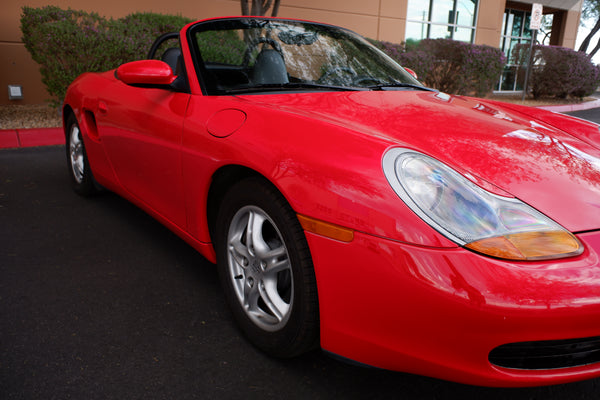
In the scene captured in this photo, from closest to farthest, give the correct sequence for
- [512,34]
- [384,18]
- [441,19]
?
[384,18]
[441,19]
[512,34]

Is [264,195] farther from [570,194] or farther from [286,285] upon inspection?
[570,194]

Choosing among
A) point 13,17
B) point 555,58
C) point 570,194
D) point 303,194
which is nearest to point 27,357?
point 303,194

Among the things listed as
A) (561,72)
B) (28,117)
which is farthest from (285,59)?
(561,72)

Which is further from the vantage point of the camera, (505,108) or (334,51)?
(334,51)

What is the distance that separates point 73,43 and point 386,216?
635 cm

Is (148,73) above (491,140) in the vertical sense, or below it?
above

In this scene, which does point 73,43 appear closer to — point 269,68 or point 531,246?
point 269,68

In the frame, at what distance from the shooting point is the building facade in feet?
26.7

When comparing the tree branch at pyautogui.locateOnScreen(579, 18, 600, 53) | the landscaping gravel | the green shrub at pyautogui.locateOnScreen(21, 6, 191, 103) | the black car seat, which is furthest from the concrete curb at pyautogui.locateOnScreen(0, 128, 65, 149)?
the tree branch at pyautogui.locateOnScreen(579, 18, 600, 53)

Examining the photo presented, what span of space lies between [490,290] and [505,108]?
1557mm

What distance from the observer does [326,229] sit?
1.39 metres

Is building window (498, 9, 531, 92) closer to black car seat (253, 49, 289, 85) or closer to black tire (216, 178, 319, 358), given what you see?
black car seat (253, 49, 289, 85)

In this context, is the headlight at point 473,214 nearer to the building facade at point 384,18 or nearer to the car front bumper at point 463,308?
the car front bumper at point 463,308

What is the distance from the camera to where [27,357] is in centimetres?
175
